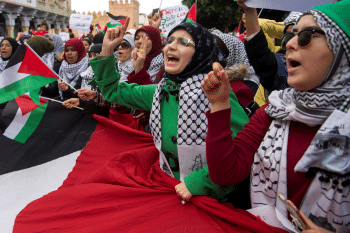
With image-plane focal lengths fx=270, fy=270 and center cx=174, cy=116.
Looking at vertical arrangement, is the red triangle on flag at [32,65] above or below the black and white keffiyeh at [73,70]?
above

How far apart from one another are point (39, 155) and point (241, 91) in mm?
2244

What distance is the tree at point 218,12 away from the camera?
19.7 metres

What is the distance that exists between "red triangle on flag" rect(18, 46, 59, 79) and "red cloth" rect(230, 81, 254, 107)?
7.30 feet

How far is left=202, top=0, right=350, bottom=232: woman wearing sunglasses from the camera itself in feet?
3.42

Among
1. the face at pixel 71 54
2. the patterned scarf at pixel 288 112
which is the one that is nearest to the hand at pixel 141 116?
the patterned scarf at pixel 288 112

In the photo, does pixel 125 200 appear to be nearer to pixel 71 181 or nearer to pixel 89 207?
pixel 89 207

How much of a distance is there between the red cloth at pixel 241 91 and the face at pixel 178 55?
0.59m

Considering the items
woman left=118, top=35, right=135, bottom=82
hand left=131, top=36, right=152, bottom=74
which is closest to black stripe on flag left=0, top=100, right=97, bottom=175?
woman left=118, top=35, right=135, bottom=82

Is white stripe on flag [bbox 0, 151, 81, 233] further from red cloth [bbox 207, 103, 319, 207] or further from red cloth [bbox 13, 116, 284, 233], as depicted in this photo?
red cloth [bbox 207, 103, 319, 207]

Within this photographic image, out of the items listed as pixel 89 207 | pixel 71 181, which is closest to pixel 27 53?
pixel 71 181

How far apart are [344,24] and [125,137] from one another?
1.96 metres

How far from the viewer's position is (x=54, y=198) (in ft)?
5.50

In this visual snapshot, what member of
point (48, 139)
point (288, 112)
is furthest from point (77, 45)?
point (288, 112)

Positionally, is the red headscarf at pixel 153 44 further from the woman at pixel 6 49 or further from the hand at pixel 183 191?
the hand at pixel 183 191
